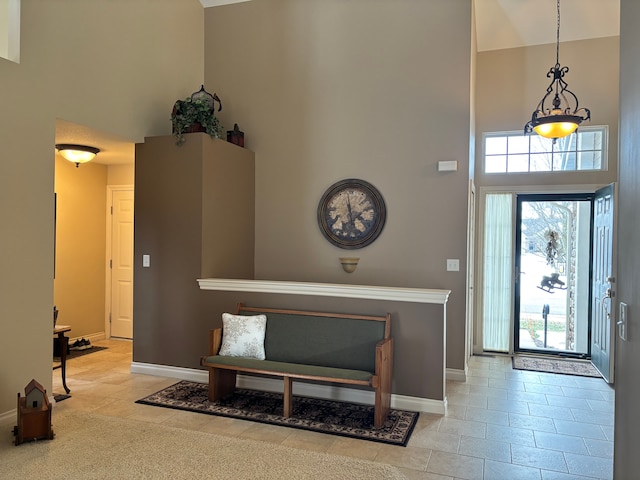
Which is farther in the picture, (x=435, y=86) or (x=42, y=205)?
(x=435, y=86)

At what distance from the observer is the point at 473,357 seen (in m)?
5.65

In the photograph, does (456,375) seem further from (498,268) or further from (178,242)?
(178,242)

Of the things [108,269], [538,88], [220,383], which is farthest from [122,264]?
[538,88]

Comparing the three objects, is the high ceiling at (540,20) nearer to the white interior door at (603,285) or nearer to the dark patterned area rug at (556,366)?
the white interior door at (603,285)

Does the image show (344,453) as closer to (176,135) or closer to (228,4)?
(176,135)

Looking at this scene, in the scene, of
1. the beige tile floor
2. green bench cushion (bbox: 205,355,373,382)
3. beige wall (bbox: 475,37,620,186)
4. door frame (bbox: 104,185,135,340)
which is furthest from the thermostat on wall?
door frame (bbox: 104,185,135,340)

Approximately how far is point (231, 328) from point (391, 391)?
142 centimetres

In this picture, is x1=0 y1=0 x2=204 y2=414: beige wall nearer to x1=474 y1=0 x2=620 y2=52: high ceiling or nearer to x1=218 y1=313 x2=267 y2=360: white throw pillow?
x1=218 y1=313 x2=267 y2=360: white throw pillow

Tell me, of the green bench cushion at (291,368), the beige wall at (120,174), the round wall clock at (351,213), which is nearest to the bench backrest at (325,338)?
the green bench cushion at (291,368)

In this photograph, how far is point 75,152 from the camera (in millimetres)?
4715

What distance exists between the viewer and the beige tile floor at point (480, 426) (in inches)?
113

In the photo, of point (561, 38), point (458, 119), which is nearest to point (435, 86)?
point (458, 119)

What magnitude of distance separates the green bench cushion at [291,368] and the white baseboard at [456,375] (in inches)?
63.4

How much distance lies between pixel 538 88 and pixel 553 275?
2.29 metres
